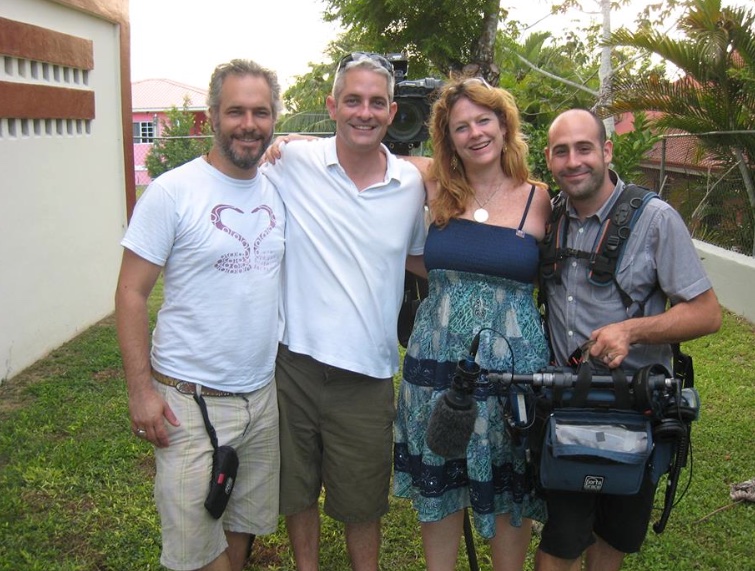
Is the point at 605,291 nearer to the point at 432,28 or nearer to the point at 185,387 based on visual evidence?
the point at 185,387

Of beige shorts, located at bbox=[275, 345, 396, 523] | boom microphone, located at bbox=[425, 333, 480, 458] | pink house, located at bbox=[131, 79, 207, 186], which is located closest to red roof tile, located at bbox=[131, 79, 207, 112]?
pink house, located at bbox=[131, 79, 207, 186]

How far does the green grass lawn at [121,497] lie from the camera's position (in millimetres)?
3373

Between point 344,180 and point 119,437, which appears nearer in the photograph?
point 344,180

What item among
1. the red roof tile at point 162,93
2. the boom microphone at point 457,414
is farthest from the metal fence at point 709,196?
the red roof tile at point 162,93

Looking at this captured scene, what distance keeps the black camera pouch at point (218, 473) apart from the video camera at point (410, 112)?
1373 millimetres

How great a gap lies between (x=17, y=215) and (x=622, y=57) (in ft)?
50.9

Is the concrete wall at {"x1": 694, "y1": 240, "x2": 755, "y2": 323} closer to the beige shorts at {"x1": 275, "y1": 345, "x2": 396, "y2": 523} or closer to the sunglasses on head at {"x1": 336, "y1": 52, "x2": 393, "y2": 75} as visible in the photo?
the beige shorts at {"x1": 275, "y1": 345, "x2": 396, "y2": 523}

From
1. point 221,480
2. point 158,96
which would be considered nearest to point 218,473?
point 221,480

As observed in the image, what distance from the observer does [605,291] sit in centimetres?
247

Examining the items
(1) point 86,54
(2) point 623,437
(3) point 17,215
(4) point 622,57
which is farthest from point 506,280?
(4) point 622,57

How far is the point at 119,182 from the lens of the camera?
26.6 ft

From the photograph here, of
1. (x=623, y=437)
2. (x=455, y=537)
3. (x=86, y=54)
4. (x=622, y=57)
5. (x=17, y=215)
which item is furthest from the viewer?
(x=622, y=57)

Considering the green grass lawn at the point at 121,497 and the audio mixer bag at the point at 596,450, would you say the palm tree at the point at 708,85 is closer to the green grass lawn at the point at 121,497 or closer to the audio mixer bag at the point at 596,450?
the green grass lawn at the point at 121,497

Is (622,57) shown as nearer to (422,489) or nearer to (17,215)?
(17,215)
